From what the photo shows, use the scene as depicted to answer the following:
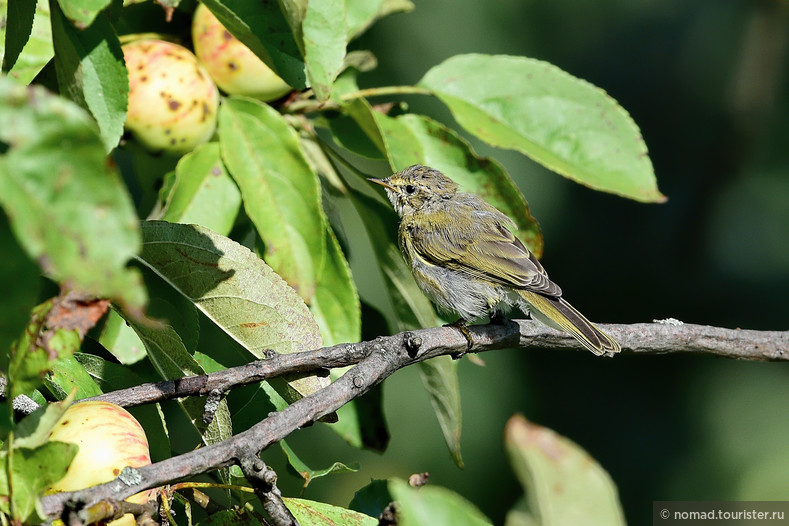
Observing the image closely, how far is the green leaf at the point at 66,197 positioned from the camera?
708 mm

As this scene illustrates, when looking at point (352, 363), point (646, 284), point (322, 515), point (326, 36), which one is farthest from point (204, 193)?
point (646, 284)

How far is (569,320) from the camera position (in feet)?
8.47

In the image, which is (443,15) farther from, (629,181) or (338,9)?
(338,9)

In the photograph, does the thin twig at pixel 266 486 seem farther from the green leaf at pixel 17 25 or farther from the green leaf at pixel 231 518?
the green leaf at pixel 17 25

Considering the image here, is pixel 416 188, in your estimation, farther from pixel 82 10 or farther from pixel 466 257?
pixel 82 10

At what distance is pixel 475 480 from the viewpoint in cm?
507

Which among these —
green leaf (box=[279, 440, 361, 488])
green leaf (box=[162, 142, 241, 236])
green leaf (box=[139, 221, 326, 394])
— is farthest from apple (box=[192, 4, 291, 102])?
green leaf (box=[279, 440, 361, 488])

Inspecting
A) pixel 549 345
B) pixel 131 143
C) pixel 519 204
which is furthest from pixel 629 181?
pixel 131 143

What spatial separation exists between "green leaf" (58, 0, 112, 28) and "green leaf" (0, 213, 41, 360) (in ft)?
1.43

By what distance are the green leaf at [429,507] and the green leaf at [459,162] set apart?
133 cm

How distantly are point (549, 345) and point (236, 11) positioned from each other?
3.87 feet

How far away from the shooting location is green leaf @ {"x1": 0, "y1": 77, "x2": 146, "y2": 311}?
708 millimetres

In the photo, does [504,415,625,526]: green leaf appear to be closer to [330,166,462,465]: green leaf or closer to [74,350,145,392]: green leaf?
[74,350,145,392]: green leaf

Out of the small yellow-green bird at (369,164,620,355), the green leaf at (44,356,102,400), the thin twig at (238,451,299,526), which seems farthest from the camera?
the small yellow-green bird at (369,164,620,355)
